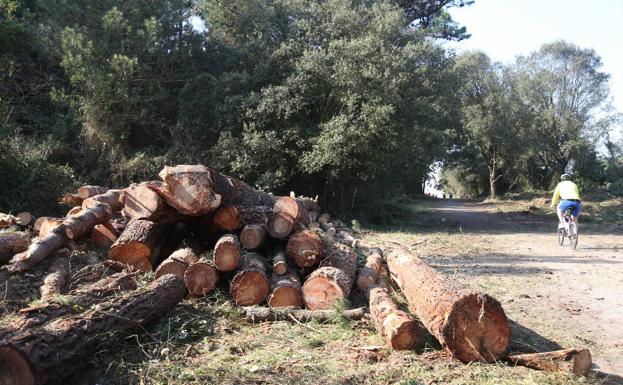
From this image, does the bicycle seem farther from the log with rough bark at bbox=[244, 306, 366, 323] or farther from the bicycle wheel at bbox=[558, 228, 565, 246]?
the log with rough bark at bbox=[244, 306, 366, 323]

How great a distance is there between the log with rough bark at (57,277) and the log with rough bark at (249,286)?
1.98 meters

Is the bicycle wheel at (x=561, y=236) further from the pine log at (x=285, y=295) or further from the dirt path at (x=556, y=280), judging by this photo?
the pine log at (x=285, y=295)

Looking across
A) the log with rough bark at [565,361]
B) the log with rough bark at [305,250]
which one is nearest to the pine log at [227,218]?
the log with rough bark at [305,250]

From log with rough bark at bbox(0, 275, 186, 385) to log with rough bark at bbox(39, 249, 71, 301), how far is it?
1126mm

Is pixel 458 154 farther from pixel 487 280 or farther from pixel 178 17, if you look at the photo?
pixel 487 280

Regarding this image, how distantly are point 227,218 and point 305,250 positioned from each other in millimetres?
1169

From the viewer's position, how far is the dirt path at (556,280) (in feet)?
19.2

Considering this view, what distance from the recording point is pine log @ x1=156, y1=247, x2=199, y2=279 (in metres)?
6.63

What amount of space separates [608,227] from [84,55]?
18598 mm

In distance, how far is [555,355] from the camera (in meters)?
4.49

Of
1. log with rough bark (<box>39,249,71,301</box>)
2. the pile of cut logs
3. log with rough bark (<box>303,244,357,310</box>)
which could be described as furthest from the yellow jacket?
log with rough bark (<box>39,249,71,301</box>)

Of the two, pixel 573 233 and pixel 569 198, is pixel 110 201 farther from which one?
pixel 573 233

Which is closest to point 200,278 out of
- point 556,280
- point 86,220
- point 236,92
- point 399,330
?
point 86,220

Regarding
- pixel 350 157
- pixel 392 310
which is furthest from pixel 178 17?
pixel 392 310
